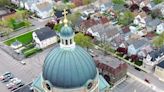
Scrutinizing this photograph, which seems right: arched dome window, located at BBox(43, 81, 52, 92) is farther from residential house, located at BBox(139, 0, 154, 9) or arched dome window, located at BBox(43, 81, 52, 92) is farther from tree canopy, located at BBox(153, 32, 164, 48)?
residential house, located at BBox(139, 0, 154, 9)

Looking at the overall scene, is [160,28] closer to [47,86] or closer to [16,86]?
[16,86]

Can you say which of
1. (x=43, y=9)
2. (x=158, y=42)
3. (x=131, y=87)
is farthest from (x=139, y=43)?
(x=43, y=9)

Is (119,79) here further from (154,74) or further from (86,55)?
(86,55)

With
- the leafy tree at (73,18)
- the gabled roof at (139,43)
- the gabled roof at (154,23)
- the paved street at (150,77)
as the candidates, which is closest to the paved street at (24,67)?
the leafy tree at (73,18)

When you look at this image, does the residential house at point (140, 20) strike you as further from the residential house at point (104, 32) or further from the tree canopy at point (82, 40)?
the tree canopy at point (82, 40)

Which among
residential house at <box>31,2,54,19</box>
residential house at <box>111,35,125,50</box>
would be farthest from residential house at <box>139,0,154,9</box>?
residential house at <box>31,2,54,19</box>

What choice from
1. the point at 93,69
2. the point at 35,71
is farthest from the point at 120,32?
the point at 93,69
